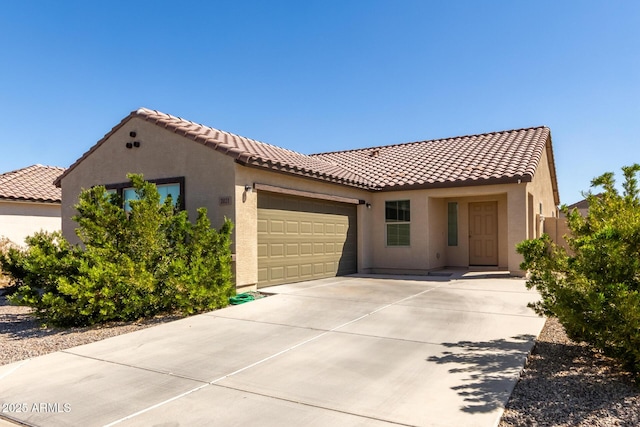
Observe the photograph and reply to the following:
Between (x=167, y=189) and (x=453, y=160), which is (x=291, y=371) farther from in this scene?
(x=453, y=160)

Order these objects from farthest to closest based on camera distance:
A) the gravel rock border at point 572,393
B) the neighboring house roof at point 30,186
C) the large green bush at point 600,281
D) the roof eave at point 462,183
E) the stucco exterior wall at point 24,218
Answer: the neighboring house roof at point 30,186 → the stucco exterior wall at point 24,218 → the roof eave at point 462,183 → the large green bush at point 600,281 → the gravel rock border at point 572,393

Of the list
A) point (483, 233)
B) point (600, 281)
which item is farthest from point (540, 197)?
point (600, 281)

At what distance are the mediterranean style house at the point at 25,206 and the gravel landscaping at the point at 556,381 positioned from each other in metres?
11.2

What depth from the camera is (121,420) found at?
3.48 m

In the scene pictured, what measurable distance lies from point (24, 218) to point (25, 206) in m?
0.48

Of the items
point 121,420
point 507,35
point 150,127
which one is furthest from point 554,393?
point 507,35

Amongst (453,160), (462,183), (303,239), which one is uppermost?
(453,160)

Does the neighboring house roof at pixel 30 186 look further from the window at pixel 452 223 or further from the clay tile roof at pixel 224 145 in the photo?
the window at pixel 452 223

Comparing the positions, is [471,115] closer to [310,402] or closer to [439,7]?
[439,7]

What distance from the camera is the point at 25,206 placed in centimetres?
1652

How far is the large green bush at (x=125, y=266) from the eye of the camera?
714cm

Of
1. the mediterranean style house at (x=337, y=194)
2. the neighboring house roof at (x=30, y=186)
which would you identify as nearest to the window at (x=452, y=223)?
the mediterranean style house at (x=337, y=194)

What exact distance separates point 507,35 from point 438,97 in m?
3.84

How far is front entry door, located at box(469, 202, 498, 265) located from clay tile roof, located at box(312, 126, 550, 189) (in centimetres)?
182
